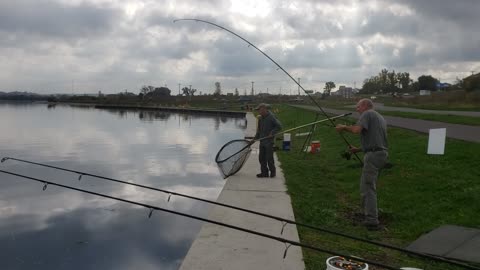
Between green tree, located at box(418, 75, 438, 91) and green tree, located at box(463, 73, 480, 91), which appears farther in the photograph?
green tree, located at box(418, 75, 438, 91)

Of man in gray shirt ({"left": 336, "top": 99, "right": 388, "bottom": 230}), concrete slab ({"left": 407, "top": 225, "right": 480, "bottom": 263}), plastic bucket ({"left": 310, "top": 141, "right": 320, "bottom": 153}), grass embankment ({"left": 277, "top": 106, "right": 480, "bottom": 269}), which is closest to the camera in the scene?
concrete slab ({"left": 407, "top": 225, "right": 480, "bottom": 263})

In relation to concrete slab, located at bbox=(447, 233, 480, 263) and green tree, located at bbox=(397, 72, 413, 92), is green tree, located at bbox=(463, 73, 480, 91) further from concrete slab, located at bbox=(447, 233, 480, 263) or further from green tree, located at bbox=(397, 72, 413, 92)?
green tree, located at bbox=(397, 72, 413, 92)

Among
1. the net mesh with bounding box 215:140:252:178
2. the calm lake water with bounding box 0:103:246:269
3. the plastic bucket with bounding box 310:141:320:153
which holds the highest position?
the net mesh with bounding box 215:140:252:178

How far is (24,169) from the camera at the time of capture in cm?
1592

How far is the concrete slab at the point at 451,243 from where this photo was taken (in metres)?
5.80

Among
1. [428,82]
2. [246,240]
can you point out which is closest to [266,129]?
[246,240]

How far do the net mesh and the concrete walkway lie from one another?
1.36 m

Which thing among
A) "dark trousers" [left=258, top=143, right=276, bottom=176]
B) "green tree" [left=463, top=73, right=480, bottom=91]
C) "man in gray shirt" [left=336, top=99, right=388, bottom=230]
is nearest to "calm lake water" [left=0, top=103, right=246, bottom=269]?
"dark trousers" [left=258, top=143, right=276, bottom=176]

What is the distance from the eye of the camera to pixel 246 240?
6.69 m

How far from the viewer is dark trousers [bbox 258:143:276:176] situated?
11508 millimetres

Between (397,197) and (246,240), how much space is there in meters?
3.86

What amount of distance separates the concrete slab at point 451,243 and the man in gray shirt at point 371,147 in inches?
34.5

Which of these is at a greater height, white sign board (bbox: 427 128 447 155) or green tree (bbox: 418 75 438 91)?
green tree (bbox: 418 75 438 91)

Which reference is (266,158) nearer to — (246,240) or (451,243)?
(246,240)
